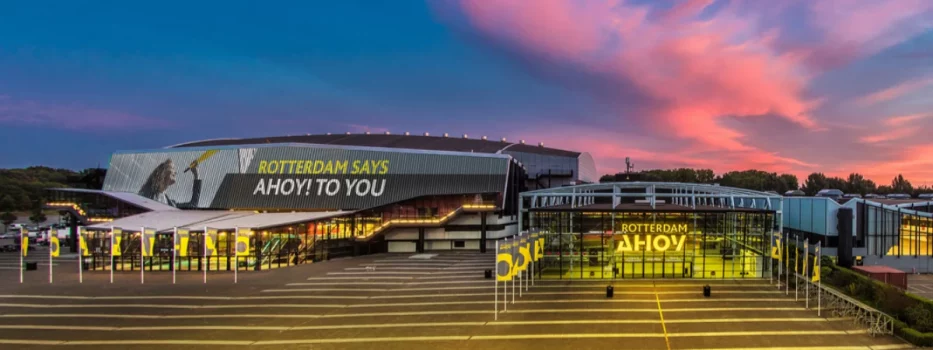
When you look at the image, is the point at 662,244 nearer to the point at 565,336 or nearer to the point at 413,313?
the point at 565,336

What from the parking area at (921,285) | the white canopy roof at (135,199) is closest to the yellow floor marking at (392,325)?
the parking area at (921,285)

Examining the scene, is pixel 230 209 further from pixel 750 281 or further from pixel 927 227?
pixel 927 227

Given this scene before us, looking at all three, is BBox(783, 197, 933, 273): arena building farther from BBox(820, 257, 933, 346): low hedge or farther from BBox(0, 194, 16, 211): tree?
BBox(0, 194, 16, 211): tree

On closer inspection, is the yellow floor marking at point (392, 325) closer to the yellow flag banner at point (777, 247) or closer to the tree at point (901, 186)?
the yellow flag banner at point (777, 247)

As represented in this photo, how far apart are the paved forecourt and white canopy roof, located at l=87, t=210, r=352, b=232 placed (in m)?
8.37

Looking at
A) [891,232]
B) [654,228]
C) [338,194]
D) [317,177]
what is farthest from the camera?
[317,177]

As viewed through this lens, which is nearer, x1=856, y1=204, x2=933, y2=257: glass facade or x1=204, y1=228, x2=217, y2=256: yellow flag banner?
x1=204, y1=228, x2=217, y2=256: yellow flag banner

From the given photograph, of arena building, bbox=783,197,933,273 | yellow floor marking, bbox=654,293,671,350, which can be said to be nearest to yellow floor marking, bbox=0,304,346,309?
yellow floor marking, bbox=654,293,671,350

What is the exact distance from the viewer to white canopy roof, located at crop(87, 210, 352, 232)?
55.3m

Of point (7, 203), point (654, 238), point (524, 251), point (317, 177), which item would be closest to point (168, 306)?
point (524, 251)

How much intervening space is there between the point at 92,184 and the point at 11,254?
24214 millimetres

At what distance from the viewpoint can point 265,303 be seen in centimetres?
3641

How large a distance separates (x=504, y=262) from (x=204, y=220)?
139ft

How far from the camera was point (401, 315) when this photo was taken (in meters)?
32.9
